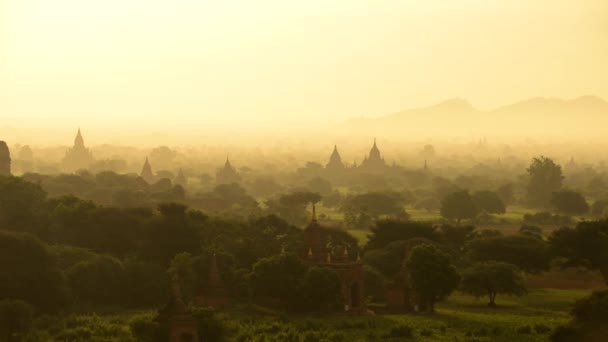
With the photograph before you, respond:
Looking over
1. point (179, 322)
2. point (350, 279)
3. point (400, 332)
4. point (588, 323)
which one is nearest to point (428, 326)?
point (400, 332)

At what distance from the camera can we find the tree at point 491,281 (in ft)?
210

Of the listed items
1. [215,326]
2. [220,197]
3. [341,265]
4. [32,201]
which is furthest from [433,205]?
[215,326]

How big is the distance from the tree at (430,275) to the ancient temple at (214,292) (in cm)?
1091

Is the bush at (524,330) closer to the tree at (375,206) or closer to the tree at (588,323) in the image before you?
the tree at (588,323)

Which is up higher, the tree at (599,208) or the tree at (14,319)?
the tree at (599,208)

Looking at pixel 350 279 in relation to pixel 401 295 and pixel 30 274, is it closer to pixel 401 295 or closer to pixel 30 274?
pixel 401 295

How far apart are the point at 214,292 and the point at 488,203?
7624 cm

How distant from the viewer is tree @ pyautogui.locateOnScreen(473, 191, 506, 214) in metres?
130

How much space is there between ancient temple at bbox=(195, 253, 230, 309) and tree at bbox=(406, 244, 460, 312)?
35.8 feet

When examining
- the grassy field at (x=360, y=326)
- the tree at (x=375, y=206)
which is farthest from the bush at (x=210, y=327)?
the tree at (x=375, y=206)

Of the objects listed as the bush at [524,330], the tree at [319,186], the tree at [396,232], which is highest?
the tree at [319,186]

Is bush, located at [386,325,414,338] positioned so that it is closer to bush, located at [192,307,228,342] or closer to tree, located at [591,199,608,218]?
bush, located at [192,307,228,342]

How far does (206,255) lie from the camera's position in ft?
214

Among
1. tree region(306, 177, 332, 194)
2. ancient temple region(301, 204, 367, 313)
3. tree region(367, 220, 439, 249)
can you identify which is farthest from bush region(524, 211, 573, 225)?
ancient temple region(301, 204, 367, 313)
